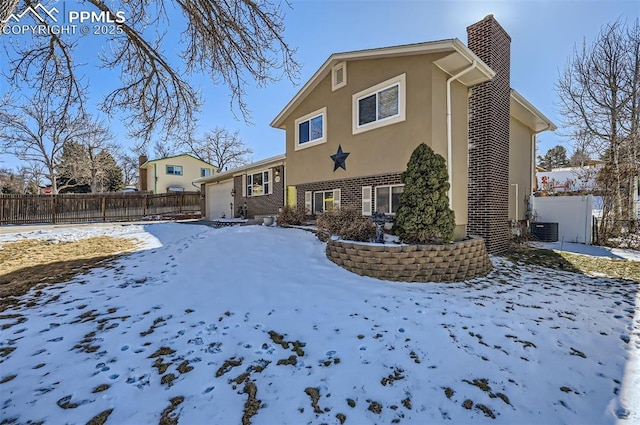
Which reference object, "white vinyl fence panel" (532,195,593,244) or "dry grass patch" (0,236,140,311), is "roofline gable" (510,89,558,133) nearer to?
"white vinyl fence panel" (532,195,593,244)

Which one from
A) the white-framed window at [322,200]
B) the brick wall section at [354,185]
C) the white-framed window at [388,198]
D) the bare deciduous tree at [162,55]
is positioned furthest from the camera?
the white-framed window at [322,200]

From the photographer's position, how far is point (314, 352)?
3174 millimetres

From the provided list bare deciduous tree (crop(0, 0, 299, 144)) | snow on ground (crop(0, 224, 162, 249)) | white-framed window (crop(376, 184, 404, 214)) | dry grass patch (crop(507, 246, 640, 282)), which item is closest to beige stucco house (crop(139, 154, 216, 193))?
snow on ground (crop(0, 224, 162, 249))

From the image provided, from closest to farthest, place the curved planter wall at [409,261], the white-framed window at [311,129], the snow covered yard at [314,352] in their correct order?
the snow covered yard at [314,352] → the curved planter wall at [409,261] → the white-framed window at [311,129]

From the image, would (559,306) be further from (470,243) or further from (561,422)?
(561,422)

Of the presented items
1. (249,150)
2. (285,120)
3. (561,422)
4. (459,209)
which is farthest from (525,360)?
(249,150)

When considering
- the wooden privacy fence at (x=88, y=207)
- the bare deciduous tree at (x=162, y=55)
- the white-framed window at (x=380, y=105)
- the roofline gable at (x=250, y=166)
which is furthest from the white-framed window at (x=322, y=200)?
the wooden privacy fence at (x=88, y=207)

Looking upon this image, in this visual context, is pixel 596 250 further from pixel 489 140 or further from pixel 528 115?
pixel 489 140

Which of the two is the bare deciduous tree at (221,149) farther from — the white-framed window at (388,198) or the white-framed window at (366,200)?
the white-framed window at (388,198)

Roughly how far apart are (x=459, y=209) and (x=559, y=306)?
3986mm

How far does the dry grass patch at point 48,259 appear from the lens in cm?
534

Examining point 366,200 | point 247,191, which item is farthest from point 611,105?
point 247,191

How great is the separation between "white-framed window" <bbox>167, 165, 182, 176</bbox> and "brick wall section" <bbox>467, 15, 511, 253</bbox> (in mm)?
29608

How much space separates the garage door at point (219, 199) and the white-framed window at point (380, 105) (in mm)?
13021
